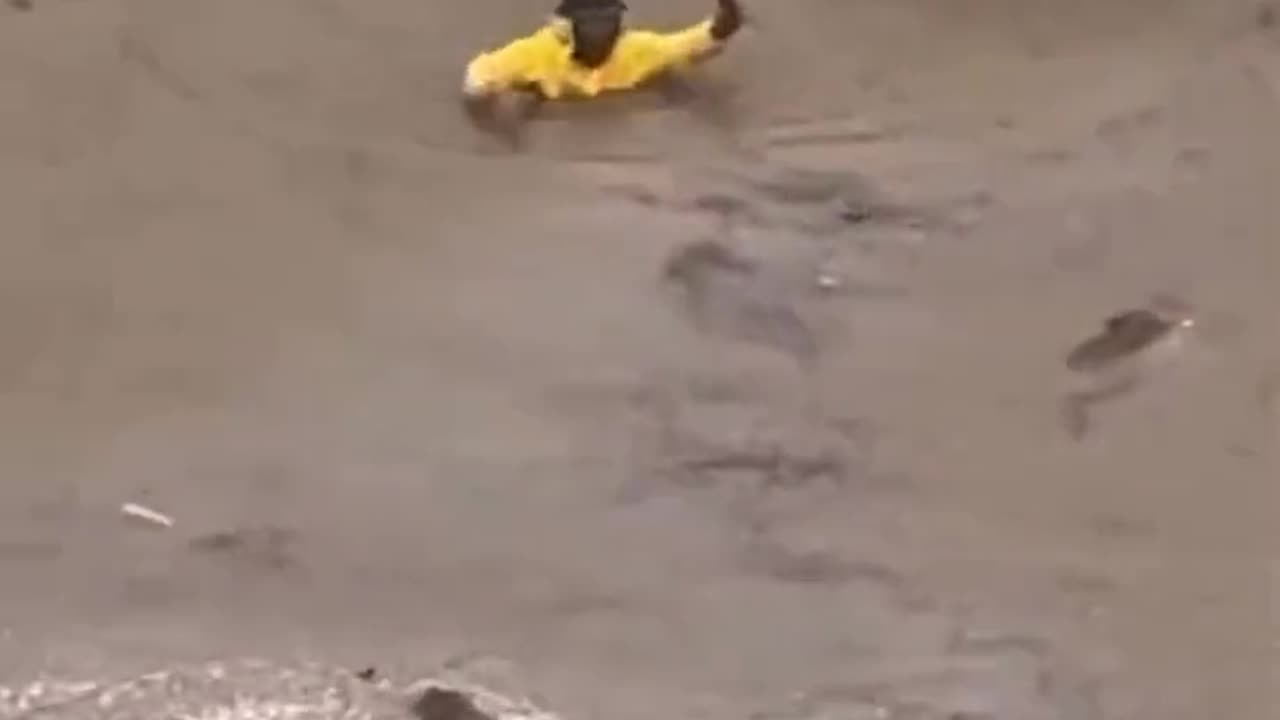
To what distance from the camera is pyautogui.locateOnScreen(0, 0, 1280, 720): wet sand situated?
139 centimetres

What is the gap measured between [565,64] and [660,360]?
381 millimetres

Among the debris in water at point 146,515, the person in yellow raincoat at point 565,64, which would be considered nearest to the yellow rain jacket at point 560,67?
the person in yellow raincoat at point 565,64

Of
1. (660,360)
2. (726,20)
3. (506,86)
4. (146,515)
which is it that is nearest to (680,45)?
(726,20)

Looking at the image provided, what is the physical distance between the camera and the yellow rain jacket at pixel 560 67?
6.26 feet

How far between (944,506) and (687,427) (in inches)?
7.3

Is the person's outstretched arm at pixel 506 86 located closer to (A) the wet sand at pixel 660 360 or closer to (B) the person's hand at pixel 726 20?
(A) the wet sand at pixel 660 360

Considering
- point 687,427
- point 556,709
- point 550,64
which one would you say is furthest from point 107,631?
point 550,64

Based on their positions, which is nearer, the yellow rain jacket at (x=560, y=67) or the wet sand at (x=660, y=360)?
the wet sand at (x=660, y=360)

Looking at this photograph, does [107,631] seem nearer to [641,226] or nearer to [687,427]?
[687,427]

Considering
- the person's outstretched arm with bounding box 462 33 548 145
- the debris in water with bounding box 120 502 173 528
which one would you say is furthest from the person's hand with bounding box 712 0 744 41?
the debris in water with bounding box 120 502 173 528

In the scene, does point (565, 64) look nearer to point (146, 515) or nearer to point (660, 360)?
point (660, 360)

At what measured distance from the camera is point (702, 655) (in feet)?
4.50

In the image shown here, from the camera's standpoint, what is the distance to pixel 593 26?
1900mm

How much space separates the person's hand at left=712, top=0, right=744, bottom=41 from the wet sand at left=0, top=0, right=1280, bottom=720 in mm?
40
